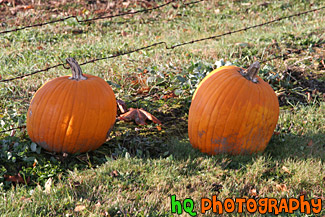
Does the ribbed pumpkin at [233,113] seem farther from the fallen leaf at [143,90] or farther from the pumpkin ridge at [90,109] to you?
the fallen leaf at [143,90]

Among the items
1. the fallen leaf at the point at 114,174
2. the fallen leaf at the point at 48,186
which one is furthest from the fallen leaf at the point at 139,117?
the fallen leaf at the point at 48,186

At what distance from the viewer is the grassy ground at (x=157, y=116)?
130 inches

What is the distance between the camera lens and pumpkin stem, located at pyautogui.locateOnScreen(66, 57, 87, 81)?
383 cm

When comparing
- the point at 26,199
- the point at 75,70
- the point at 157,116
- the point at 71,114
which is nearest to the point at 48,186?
the point at 26,199

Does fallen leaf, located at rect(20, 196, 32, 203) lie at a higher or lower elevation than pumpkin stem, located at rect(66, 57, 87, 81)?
lower

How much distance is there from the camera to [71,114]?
366 centimetres

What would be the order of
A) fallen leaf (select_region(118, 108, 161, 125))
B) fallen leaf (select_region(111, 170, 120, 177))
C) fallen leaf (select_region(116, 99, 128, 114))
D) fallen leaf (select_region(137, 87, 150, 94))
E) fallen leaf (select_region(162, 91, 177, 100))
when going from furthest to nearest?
fallen leaf (select_region(137, 87, 150, 94)) < fallen leaf (select_region(162, 91, 177, 100)) < fallen leaf (select_region(116, 99, 128, 114)) < fallen leaf (select_region(118, 108, 161, 125)) < fallen leaf (select_region(111, 170, 120, 177))

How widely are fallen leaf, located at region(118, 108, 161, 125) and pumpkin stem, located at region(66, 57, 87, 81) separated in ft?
2.79

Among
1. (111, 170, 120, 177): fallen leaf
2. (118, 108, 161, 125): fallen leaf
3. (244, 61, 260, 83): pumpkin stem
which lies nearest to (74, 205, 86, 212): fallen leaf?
(111, 170, 120, 177): fallen leaf

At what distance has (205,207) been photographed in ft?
10.3

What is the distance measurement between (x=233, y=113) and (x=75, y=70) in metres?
1.50

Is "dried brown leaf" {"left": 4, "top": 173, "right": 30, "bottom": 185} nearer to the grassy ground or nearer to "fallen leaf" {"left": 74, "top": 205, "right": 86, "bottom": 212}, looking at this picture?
the grassy ground

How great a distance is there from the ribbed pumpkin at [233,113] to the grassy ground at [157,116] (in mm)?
138

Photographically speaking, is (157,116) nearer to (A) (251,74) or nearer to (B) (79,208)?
(A) (251,74)
